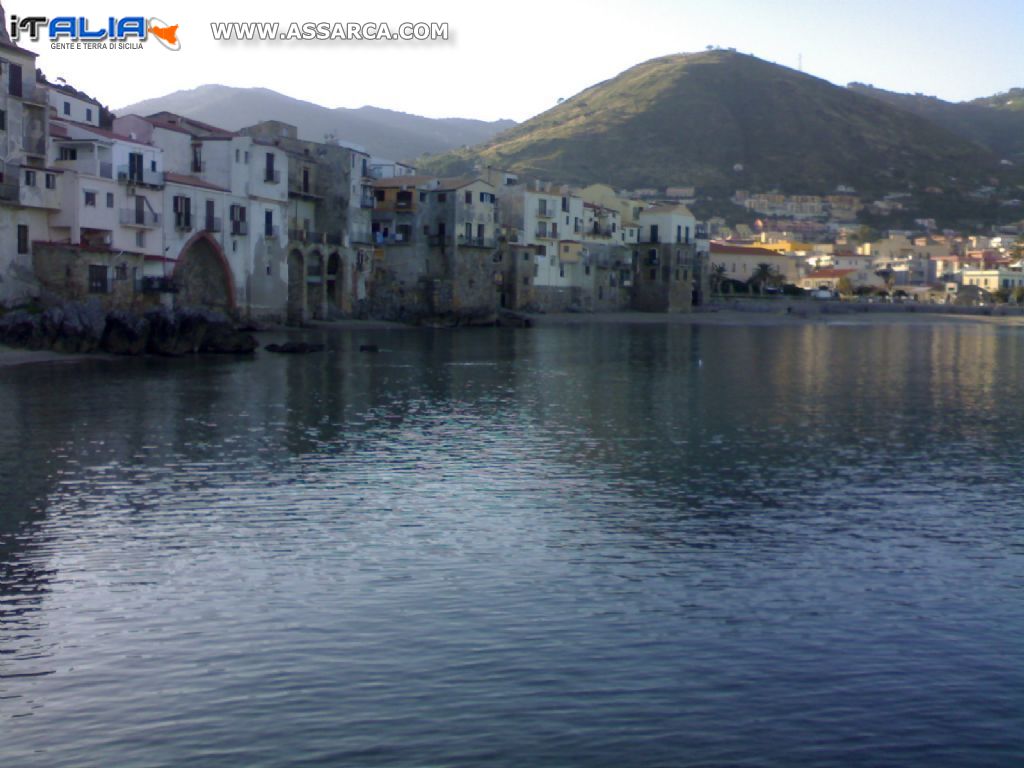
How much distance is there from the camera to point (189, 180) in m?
69.8

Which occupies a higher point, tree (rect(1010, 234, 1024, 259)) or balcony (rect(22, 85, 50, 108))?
balcony (rect(22, 85, 50, 108))

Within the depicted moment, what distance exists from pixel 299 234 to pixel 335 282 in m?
7.05

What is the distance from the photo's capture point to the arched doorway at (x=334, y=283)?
3425 inches

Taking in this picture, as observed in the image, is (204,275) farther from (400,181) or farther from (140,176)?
(400,181)

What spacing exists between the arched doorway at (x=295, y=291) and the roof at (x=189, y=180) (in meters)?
8.90

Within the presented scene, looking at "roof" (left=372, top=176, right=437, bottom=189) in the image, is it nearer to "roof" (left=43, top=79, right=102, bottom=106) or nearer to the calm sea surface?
"roof" (left=43, top=79, right=102, bottom=106)

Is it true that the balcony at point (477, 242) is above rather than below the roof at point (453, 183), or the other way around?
below

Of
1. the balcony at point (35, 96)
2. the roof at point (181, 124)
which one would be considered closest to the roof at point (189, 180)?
the roof at point (181, 124)

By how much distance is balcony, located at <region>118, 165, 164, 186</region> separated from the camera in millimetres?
62219

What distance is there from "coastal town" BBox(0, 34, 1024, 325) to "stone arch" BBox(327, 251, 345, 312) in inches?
4.1

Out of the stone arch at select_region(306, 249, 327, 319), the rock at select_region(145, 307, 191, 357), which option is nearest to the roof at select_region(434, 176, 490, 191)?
the stone arch at select_region(306, 249, 327, 319)

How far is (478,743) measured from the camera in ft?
37.6

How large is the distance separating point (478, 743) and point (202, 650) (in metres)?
4.17

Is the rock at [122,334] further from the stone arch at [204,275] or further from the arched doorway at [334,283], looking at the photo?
the arched doorway at [334,283]
